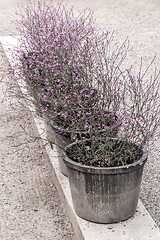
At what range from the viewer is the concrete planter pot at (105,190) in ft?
6.96

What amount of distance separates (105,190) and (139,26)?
22.7 ft

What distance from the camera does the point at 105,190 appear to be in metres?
2.18

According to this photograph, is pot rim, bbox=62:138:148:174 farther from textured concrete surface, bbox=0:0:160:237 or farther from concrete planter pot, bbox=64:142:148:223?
textured concrete surface, bbox=0:0:160:237

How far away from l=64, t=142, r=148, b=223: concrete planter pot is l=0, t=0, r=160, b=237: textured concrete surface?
1.61 ft

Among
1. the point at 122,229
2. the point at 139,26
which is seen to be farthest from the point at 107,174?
the point at 139,26

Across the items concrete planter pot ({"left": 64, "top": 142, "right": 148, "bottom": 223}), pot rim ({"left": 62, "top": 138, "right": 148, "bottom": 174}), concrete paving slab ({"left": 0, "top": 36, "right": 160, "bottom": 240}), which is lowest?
concrete paving slab ({"left": 0, "top": 36, "right": 160, "bottom": 240})

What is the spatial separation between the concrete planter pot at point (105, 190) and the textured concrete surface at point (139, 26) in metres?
0.49

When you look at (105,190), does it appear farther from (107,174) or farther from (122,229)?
(122,229)

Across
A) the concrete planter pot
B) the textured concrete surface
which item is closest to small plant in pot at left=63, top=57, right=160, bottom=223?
the concrete planter pot

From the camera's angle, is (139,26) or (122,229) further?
(139,26)

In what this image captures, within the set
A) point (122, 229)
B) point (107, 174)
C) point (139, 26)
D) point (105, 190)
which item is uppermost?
point (139, 26)

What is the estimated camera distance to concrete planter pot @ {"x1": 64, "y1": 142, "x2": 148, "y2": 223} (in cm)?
212

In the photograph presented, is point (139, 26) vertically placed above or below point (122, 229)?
above

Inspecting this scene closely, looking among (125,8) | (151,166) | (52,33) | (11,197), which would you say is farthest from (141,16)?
(11,197)
